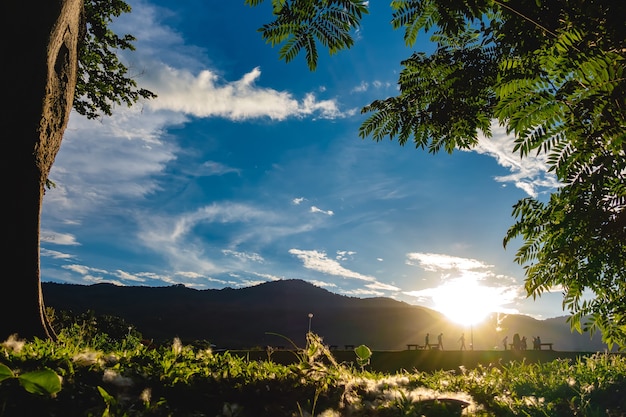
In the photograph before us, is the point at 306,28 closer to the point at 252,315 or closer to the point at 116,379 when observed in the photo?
the point at 116,379

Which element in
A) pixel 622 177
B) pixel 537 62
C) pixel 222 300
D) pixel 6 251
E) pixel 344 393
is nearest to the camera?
pixel 344 393

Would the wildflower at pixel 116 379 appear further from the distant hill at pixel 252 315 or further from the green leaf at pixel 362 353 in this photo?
the distant hill at pixel 252 315

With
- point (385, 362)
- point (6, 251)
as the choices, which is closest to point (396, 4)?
point (6, 251)

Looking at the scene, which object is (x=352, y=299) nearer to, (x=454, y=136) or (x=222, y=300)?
(x=222, y=300)

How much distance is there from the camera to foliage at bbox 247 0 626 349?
10.1 feet

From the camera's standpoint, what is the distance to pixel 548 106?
10.4 feet

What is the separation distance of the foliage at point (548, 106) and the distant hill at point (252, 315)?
75.7m

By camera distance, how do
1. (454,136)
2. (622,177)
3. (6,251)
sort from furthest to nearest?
1. (454,136)
2. (6,251)
3. (622,177)

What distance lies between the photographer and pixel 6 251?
17.2ft

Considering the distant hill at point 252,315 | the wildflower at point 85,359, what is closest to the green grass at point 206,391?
the wildflower at point 85,359

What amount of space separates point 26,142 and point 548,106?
5941mm

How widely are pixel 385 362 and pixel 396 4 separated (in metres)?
13.8

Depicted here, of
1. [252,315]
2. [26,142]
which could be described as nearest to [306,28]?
[26,142]

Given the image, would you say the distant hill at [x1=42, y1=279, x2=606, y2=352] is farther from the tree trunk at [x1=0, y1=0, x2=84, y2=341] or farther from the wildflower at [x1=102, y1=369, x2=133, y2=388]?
the wildflower at [x1=102, y1=369, x2=133, y2=388]
